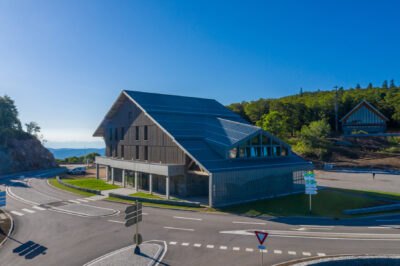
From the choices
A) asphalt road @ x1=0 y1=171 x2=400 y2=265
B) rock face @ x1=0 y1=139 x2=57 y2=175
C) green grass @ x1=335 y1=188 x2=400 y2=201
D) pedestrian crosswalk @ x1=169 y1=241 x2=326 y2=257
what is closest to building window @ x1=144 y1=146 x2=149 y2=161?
asphalt road @ x1=0 y1=171 x2=400 y2=265

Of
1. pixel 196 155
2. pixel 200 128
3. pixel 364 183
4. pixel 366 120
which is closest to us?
pixel 196 155

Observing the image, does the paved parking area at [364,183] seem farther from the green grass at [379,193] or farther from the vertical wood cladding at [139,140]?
the vertical wood cladding at [139,140]

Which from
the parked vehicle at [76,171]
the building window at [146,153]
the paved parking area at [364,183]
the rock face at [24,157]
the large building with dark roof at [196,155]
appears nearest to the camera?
the large building with dark roof at [196,155]

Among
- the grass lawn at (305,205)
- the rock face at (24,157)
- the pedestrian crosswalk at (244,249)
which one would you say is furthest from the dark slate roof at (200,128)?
the rock face at (24,157)

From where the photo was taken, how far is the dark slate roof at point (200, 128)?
29.8 m

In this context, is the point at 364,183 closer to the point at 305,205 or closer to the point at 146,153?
the point at 305,205

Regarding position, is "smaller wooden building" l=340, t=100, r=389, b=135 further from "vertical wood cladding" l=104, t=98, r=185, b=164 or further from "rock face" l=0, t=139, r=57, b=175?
"rock face" l=0, t=139, r=57, b=175

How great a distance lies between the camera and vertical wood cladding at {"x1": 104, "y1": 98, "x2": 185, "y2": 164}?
33094 mm

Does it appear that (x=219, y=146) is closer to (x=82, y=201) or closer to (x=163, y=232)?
(x=163, y=232)

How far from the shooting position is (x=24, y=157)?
2687 inches

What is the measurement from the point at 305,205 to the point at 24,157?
74.3 meters

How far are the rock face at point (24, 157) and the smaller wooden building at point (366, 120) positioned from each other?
336 feet

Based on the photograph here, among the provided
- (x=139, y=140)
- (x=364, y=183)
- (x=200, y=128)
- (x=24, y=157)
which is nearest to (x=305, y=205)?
(x=200, y=128)

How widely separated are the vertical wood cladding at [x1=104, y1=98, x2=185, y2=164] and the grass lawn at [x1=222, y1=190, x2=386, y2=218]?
10.7 meters
